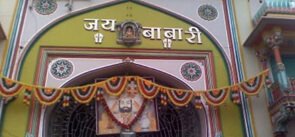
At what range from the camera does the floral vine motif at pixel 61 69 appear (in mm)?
6434

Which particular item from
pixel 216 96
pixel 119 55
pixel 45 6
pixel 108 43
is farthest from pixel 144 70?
pixel 45 6

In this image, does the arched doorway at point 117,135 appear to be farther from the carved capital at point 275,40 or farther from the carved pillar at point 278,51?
the carved capital at point 275,40

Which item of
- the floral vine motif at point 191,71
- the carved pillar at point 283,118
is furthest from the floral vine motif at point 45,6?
the carved pillar at point 283,118

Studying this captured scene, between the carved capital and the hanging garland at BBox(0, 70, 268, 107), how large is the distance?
0.47 m

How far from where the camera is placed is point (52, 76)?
6.41 metres

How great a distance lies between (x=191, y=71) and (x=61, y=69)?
2217 mm

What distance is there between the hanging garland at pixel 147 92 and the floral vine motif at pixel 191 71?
1.41 feet

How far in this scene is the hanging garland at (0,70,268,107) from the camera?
6.07m

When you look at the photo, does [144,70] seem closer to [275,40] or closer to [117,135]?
[117,135]

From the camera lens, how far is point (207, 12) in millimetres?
7367

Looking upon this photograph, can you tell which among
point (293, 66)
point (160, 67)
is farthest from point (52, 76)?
point (293, 66)

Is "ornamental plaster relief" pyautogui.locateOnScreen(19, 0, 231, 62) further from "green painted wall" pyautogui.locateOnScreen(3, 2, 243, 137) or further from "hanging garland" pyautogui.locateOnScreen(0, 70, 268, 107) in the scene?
"hanging garland" pyautogui.locateOnScreen(0, 70, 268, 107)

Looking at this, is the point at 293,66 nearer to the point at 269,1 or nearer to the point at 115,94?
the point at 269,1

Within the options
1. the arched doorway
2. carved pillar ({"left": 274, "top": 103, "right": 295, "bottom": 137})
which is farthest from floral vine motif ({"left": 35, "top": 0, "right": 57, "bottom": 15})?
carved pillar ({"left": 274, "top": 103, "right": 295, "bottom": 137})
